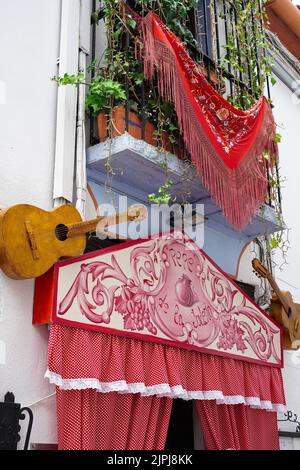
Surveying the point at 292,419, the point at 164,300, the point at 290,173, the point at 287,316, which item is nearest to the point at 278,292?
the point at 287,316

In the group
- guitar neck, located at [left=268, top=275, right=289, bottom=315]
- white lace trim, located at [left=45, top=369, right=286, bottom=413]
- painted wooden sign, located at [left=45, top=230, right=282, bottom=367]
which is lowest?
white lace trim, located at [left=45, top=369, right=286, bottom=413]

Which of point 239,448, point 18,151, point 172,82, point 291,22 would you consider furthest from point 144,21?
point 291,22

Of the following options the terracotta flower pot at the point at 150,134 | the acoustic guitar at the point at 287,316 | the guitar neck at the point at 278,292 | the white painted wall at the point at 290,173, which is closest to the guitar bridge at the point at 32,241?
the terracotta flower pot at the point at 150,134

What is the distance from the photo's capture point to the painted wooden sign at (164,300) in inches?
128

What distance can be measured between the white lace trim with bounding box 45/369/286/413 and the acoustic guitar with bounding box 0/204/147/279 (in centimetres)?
57

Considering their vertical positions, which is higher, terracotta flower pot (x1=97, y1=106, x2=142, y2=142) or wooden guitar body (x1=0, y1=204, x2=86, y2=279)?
terracotta flower pot (x1=97, y1=106, x2=142, y2=142)

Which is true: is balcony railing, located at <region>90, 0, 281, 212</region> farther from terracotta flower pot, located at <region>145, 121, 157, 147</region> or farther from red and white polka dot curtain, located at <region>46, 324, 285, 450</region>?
red and white polka dot curtain, located at <region>46, 324, 285, 450</region>

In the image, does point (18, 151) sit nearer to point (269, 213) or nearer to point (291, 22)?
point (269, 213)

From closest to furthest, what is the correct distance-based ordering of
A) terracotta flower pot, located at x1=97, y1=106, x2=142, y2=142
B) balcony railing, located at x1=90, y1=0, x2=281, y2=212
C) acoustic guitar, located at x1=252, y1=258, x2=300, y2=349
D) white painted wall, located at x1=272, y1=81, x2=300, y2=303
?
terracotta flower pot, located at x1=97, y1=106, x2=142, y2=142 → balcony railing, located at x1=90, y1=0, x2=281, y2=212 → acoustic guitar, located at x1=252, y1=258, x2=300, y2=349 → white painted wall, located at x1=272, y1=81, x2=300, y2=303

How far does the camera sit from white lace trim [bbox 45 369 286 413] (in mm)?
3047

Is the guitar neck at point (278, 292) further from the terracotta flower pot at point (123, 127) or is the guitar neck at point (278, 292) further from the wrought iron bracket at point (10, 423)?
the wrought iron bracket at point (10, 423)

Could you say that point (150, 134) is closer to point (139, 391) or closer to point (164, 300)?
point (164, 300)

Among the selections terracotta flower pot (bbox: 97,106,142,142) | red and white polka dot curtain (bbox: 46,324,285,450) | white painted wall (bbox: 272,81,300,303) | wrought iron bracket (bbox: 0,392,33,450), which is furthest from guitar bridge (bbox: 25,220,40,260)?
white painted wall (bbox: 272,81,300,303)

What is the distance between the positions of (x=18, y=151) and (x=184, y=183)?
1.28 metres
